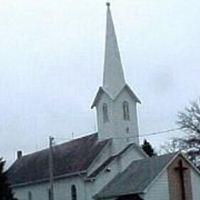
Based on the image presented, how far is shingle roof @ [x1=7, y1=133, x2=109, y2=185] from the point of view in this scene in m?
61.0

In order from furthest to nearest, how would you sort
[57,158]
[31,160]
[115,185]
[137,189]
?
[31,160], [57,158], [115,185], [137,189]

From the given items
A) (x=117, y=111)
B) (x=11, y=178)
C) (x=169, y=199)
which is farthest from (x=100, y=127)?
(x=11, y=178)

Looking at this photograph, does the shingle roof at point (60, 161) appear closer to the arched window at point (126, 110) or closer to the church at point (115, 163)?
the church at point (115, 163)

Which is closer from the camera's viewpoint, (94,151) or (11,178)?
(94,151)

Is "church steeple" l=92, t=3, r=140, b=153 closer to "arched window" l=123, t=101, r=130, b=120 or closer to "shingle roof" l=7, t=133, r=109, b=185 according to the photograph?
"arched window" l=123, t=101, r=130, b=120

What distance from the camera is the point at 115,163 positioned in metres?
58.8

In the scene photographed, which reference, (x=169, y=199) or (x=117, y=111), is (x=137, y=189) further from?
(x=117, y=111)

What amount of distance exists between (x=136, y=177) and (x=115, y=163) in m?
3.89

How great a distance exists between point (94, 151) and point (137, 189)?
867 centimetres

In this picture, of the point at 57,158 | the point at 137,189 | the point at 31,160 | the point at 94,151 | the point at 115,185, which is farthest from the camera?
the point at 31,160

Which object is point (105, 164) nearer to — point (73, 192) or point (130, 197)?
point (73, 192)

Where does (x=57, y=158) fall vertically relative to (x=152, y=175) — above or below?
above

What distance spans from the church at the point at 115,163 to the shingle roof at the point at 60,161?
0.39ft

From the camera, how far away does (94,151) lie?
198 feet
